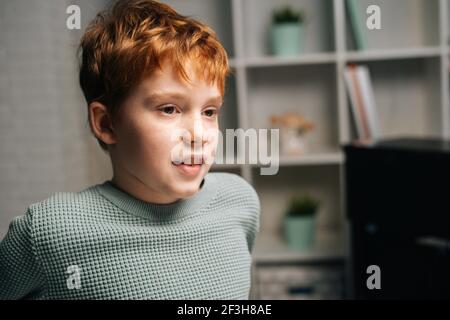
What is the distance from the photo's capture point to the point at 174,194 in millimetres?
445

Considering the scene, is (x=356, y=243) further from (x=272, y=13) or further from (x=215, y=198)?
(x=215, y=198)

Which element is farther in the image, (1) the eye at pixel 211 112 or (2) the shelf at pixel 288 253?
(2) the shelf at pixel 288 253

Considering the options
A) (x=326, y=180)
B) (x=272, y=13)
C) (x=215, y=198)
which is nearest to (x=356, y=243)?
(x=326, y=180)

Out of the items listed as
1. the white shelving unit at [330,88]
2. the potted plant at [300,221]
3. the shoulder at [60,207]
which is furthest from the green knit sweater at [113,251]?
the white shelving unit at [330,88]

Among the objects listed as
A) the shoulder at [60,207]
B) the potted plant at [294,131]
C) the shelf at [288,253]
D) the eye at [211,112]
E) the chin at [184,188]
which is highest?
the eye at [211,112]

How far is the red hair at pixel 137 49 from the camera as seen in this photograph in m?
0.41

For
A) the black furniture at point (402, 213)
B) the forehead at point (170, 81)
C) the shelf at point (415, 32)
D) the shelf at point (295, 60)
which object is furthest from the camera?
the shelf at point (295, 60)

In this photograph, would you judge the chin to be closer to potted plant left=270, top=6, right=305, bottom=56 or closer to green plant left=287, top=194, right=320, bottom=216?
green plant left=287, top=194, right=320, bottom=216

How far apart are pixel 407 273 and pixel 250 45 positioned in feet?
2.99

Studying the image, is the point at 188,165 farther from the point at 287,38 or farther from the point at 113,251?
the point at 287,38

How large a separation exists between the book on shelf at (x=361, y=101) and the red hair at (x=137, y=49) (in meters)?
1.22

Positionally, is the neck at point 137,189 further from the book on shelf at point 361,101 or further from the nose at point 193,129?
the book on shelf at point 361,101

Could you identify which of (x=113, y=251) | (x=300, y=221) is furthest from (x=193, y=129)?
(x=300, y=221)

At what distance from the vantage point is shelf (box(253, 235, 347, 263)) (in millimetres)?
1402
